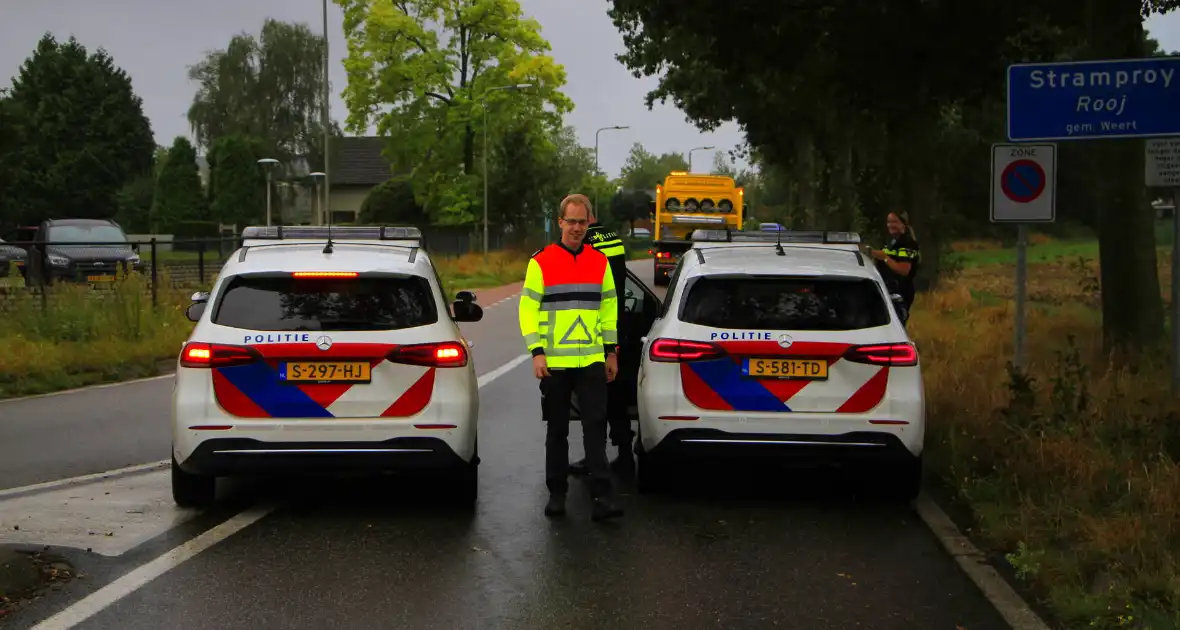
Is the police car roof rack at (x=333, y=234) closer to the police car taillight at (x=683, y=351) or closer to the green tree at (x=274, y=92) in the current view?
the police car taillight at (x=683, y=351)

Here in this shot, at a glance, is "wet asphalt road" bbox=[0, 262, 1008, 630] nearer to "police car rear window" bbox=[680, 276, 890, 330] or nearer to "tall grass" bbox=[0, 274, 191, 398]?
"police car rear window" bbox=[680, 276, 890, 330]

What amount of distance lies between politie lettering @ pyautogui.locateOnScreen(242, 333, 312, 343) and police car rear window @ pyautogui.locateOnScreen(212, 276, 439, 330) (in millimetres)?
63

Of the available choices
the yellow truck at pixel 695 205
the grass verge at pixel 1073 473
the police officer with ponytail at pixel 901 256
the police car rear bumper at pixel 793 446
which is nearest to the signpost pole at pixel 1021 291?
the grass verge at pixel 1073 473

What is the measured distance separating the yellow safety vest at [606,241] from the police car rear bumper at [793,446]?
2145mm

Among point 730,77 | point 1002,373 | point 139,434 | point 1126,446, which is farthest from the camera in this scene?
point 730,77

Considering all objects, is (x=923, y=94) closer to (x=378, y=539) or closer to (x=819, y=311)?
(x=819, y=311)

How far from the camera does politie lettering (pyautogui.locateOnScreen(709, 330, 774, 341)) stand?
306 inches

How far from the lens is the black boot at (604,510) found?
24.8 ft

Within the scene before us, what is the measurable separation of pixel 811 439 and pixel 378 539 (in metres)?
2.47

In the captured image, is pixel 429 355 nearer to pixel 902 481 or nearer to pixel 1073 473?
pixel 902 481

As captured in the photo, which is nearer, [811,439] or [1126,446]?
[811,439]

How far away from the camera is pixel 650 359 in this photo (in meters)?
8.01

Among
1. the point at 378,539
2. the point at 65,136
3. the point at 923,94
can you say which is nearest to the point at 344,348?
the point at 378,539

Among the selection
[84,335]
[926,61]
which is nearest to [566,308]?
[926,61]
